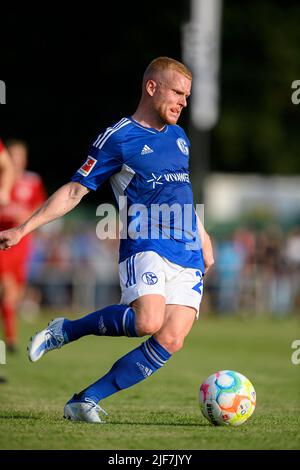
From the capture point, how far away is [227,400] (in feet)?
20.6

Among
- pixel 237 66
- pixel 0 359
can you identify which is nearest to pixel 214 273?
pixel 0 359

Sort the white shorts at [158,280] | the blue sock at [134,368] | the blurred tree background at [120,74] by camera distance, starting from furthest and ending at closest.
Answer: the blurred tree background at [120,74] < the blue sock at [134,368] < the white shorts at [158,280]

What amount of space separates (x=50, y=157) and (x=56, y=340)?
100 ft

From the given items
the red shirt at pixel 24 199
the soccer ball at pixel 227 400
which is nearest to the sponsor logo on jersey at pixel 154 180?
the soccer ball at pixel 227 400

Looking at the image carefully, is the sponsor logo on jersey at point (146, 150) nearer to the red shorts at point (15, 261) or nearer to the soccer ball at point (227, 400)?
the soccer ball at point (227, 400)

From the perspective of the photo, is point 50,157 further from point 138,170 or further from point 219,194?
point 138,170

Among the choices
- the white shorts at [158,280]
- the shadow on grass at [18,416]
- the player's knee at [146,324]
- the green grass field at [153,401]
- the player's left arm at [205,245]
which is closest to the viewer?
the green grass field at [153,401]

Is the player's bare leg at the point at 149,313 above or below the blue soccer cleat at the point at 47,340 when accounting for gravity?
above

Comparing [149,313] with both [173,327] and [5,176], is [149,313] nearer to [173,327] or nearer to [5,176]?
[173,327]

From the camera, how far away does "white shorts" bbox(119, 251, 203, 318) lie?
20.2 feet

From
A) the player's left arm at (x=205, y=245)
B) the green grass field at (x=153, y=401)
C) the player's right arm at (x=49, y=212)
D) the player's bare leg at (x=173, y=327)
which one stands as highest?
the player's right arm at (x=49, y=212)

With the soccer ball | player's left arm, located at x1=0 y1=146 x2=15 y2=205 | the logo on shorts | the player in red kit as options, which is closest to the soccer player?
the logo on shorts

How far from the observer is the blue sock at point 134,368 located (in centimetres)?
625

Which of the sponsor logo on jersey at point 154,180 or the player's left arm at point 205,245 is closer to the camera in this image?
the sponsor logo on jersey at point 154,180
